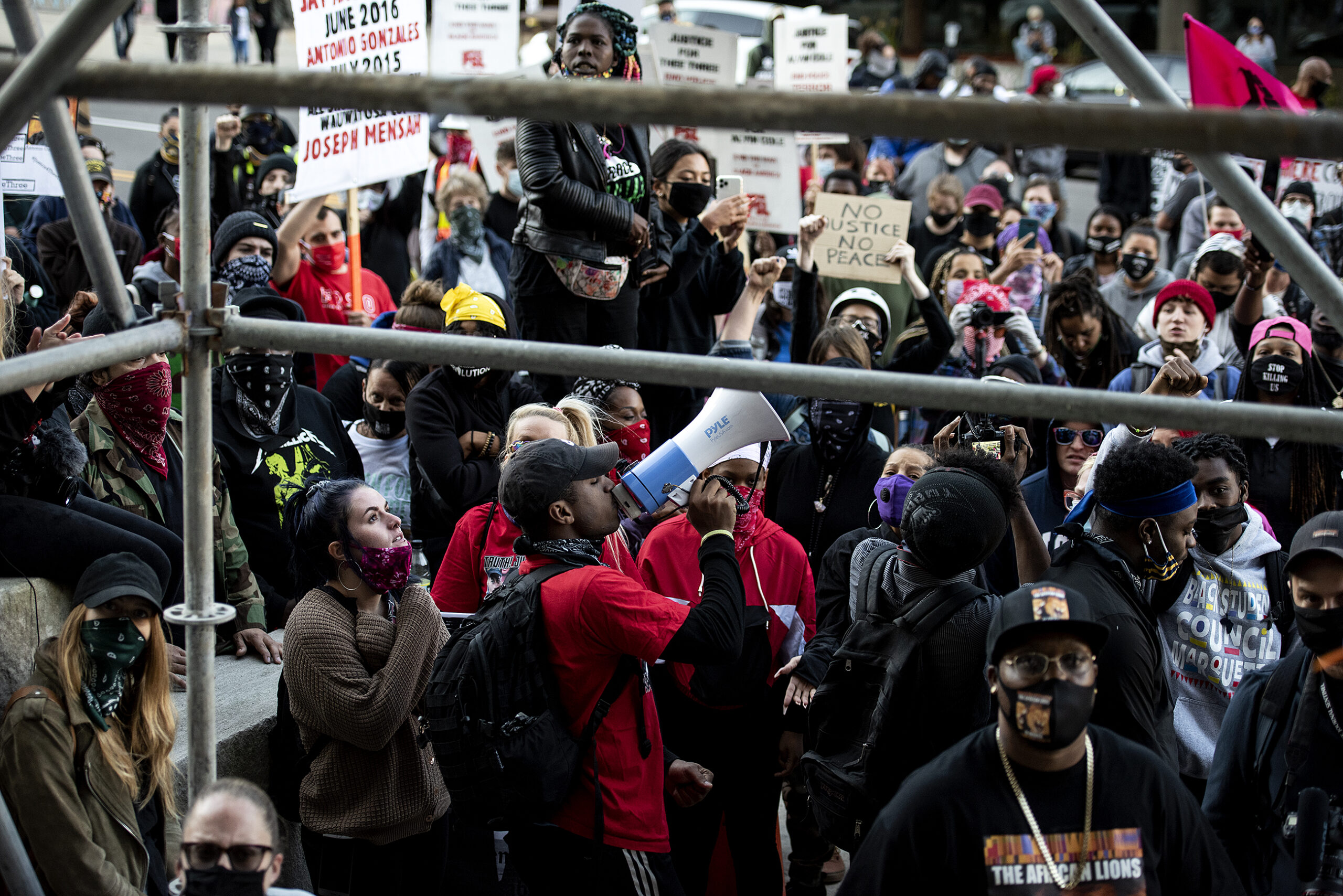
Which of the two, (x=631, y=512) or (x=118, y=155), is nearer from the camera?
(x=631, y=512)

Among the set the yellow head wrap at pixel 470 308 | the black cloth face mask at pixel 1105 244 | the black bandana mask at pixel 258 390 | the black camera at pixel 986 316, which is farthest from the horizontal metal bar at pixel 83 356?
the black cloth face mask at pixel 1105 244

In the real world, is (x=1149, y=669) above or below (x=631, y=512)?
below

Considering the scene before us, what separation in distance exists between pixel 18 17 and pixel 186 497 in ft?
3.19

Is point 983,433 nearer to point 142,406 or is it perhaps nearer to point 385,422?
point 385,422

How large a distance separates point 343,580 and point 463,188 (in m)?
5.03

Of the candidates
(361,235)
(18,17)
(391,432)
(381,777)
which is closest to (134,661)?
(381,777)

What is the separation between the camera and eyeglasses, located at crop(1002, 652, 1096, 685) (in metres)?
2.51

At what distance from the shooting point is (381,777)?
350 cm

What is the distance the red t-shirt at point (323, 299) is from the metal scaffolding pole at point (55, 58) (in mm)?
4534

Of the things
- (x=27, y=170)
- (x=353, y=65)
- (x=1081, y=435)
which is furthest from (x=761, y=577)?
(x=27, y=170)

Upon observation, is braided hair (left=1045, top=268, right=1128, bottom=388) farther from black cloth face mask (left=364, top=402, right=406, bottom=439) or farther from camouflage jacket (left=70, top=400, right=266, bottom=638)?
camouflage jacket (left=70, top=400, right=266, bottom=638)

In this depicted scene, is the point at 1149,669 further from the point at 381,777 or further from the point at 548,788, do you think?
the point at 381,777

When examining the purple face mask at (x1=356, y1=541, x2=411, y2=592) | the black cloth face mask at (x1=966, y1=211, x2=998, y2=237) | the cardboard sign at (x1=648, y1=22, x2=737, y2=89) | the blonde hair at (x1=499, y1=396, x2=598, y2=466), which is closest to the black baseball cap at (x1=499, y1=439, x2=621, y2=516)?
the purple face mask at (x1=356, y1=541, x2=411, y2=592)

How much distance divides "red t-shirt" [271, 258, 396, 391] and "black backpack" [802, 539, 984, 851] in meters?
3.84
